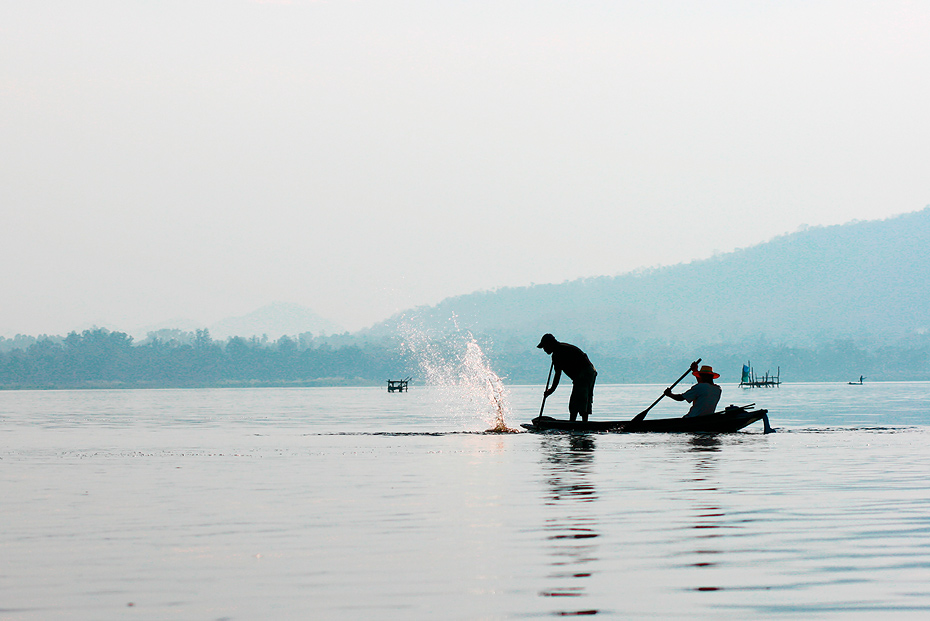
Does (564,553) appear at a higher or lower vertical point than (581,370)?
lower

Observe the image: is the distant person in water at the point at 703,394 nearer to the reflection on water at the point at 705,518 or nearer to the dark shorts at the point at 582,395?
the dark shorts at the point at 582,395

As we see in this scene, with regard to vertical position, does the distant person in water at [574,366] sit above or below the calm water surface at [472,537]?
above

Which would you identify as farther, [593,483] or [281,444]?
[281,444]

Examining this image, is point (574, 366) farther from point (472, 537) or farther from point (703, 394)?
point (472, 537)

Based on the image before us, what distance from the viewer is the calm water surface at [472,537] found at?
9766 mm

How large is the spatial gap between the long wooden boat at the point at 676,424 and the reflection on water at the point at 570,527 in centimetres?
802

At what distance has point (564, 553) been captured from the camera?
12.2m

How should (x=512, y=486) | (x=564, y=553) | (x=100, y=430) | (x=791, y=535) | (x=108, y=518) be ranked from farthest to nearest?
(x=100, y=430) < (x=512, y=486) < (x=108, y=518) < (x=791, y=535) < (x=564, y=553)

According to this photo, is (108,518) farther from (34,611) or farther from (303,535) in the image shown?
(34,611)

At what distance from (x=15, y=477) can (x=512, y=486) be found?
9.38 metres

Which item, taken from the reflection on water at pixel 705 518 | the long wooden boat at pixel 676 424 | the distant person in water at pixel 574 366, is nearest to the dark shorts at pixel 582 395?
the distant person in water at pixel 574 366

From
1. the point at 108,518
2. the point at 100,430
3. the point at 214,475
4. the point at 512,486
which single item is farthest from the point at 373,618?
the point at 100,430

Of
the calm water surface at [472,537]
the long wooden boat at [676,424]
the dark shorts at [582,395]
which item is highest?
the dark shorts at [582,395]

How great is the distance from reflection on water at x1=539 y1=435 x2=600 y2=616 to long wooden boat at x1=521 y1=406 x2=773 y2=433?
8.02m
